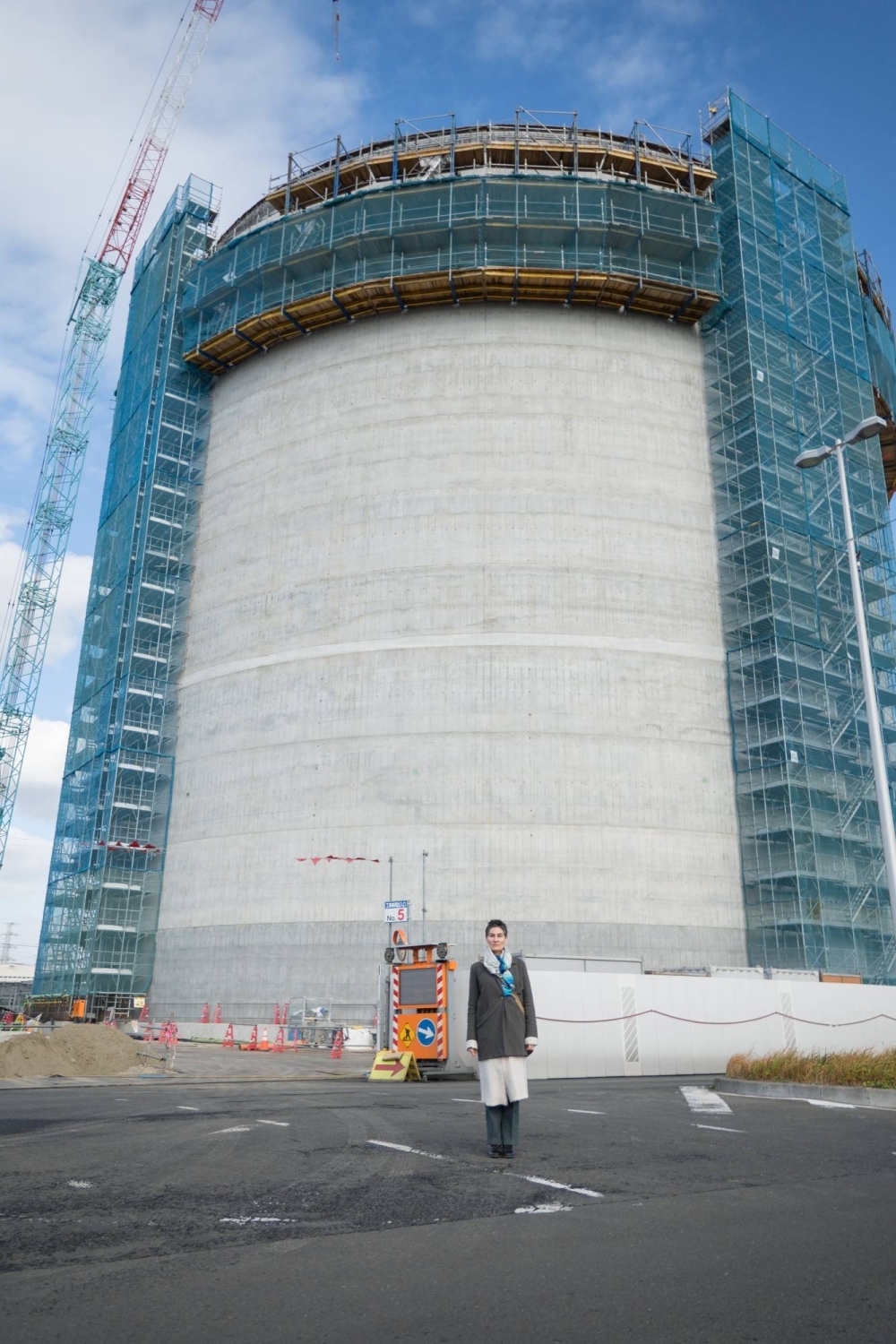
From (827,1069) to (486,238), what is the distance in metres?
36.4

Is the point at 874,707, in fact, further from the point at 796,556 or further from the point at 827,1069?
the point at 796,556

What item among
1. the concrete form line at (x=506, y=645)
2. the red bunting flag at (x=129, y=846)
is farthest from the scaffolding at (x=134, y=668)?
the concrete form line at (x=506, y=645)

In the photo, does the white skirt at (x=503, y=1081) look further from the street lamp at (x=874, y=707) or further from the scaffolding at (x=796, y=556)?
the scaffolding at (x=796, y=556)

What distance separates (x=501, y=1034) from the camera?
831 centimetres

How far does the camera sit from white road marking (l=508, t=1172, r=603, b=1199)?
6.46 meters

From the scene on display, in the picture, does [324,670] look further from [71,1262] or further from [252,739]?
[71,1262]

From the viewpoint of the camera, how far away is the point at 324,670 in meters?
39.5

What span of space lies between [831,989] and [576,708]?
13.9 meters

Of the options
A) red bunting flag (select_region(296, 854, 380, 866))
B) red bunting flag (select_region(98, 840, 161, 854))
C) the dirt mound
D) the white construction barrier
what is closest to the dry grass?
the white construction barrier

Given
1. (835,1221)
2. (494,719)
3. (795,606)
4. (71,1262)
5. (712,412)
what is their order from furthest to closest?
1. (712,412)
2. (795,606)
3. (494,719)
4. (835,1221)
5. (71,1262)

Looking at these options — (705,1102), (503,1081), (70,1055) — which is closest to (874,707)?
(705,1102)

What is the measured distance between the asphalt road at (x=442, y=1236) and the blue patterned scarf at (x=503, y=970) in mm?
1231

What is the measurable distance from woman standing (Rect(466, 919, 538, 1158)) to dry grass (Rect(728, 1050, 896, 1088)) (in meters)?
8.24

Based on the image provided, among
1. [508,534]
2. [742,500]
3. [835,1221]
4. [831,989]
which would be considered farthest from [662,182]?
[835,1221]
